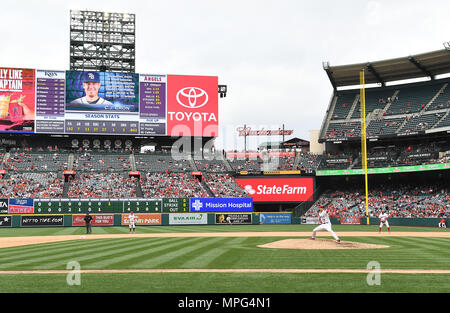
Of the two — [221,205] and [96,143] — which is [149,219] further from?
[96,143]

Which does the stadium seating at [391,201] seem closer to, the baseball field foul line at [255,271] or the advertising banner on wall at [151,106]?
the advertising banner on wall at [151,106]

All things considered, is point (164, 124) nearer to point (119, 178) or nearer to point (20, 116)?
point (119, 178)

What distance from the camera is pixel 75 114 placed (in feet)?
185

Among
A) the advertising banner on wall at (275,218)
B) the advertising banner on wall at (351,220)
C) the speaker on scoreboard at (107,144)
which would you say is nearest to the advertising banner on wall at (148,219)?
the advertising banner on wall at (275,218)

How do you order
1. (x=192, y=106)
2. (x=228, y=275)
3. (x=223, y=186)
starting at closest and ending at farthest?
1. (x=228, y=275)
2. (x=223, y=186)
3. (x=192, y=106)

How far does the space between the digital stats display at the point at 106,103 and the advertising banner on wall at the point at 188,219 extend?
47.1 feet

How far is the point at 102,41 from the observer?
199ft

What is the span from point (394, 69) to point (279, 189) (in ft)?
72.0

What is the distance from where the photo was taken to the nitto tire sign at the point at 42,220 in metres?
43.6

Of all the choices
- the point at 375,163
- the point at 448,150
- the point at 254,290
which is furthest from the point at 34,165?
the point at 254,290

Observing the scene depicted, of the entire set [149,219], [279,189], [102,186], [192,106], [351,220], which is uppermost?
[192,106]

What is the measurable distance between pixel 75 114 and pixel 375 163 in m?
37.7

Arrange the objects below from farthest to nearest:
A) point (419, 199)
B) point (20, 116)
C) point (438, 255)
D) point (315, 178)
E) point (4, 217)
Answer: point (315, 178) → point (20, 116) → point (419, 199) → point (4, 217) → point (438, 255)

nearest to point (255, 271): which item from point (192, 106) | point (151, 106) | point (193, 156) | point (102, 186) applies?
point (102, 186)
